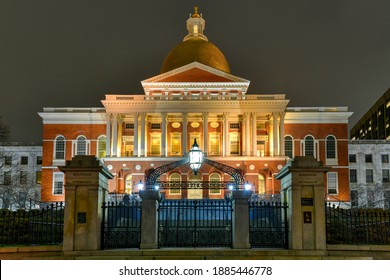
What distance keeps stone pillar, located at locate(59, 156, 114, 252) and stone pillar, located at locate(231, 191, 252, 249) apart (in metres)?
4.28

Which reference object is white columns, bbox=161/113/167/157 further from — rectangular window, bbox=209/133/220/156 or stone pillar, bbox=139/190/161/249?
stone pillar, bbox=139/190/161/249

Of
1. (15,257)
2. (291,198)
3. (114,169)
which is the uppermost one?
(114,169)

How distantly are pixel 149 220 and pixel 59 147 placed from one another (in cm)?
5515

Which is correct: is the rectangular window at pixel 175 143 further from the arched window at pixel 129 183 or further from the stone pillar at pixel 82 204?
the stone pillar at pixel 82 204

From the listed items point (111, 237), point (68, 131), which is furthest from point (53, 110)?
point (111, 237)

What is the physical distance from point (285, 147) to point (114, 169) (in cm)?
2203

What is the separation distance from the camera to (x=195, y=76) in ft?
236

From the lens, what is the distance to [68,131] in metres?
70.3

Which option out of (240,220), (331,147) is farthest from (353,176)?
(240,220)

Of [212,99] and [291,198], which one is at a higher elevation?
[212,99]

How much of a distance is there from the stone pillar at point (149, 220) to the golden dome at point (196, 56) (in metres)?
57.6

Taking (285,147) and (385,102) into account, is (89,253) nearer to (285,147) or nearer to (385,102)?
(285,147)

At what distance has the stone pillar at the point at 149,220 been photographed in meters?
17.2

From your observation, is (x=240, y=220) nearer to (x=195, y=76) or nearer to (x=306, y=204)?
(x=306, y=204)
